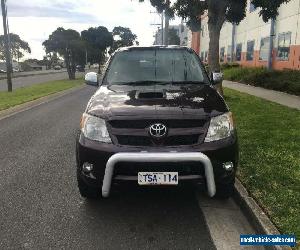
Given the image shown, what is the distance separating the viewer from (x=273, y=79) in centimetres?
2023

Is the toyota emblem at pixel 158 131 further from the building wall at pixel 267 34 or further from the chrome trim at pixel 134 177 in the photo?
the building wall at pixel 267 34

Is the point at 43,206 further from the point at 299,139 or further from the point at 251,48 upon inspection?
the point at 251,48

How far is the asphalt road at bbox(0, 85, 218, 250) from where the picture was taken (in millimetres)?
3879

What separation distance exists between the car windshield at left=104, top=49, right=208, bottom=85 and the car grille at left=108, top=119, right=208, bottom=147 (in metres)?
1.46

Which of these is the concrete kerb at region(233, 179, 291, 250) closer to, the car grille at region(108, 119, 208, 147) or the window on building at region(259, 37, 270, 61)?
the car grille at region(108, 119, 208, 147)

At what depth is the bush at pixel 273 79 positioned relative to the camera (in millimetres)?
17542

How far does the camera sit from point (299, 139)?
311 inches

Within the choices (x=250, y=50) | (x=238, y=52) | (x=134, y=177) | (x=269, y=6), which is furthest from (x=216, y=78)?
(x=238, y=52)

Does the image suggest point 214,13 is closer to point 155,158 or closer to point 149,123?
point 149,123

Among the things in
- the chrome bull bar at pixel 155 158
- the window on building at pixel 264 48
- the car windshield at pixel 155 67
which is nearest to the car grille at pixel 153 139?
the chrome bull bar at pixel 155 158

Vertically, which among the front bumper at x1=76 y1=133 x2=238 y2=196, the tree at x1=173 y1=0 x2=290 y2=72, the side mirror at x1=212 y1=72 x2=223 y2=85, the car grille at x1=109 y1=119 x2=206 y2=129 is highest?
the tree at x1=173 y1=0 x2=290 y2=72

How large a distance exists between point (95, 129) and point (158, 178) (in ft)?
2.79

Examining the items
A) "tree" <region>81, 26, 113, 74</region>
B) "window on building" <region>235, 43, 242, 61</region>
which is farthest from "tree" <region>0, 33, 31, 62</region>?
"window on building" <region>235, 43, 242, 61</region>

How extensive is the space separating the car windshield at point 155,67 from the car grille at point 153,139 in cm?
146
